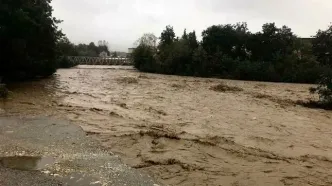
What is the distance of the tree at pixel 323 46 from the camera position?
36.1 meters

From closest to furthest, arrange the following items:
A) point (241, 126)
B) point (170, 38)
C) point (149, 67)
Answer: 1. point (241, 126)
2. point (149, 67)
3. point (170, 38)

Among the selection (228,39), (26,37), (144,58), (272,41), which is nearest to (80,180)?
(26,37)

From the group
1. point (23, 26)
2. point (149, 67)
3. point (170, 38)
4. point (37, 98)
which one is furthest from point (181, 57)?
point (37, 98)

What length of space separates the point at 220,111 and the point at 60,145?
805 cm

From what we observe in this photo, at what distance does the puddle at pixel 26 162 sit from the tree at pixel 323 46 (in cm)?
3495

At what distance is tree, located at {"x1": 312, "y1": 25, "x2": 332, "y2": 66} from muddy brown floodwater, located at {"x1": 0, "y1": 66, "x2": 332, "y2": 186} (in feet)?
71.5

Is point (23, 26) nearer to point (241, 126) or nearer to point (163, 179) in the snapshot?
point (241, 126)

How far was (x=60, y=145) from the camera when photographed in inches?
320

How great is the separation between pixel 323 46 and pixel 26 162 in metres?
36.2

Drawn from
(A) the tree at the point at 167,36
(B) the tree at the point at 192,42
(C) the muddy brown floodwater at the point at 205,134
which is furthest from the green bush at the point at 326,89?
(A) the tree at the point at 167,36

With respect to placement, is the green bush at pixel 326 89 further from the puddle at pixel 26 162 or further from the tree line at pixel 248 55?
the tree line at pixel 248 55

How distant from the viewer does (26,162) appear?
6816mm

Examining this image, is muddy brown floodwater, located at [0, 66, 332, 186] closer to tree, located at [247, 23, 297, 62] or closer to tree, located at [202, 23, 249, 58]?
tree, located at [247, 23, 297, 62]

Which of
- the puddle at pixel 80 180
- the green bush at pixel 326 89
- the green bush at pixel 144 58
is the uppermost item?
the green bush at pixel 144 58
